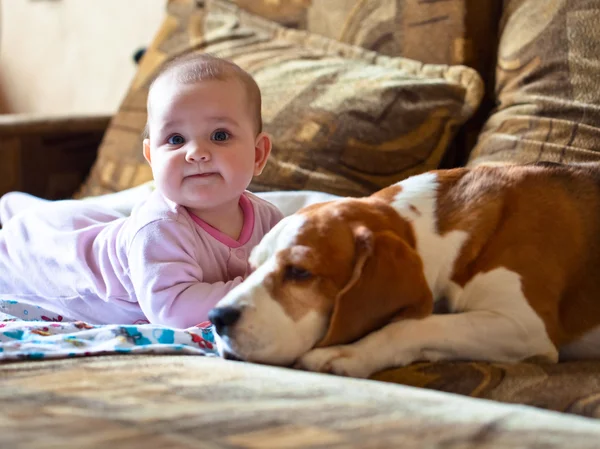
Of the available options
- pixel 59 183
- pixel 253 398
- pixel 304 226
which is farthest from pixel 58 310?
pixel 59 183

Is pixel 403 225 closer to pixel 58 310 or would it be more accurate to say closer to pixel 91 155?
pixel 58 310

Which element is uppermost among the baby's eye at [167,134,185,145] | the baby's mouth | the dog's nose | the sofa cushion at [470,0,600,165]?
the sofa cushion at [470,0,600,165]

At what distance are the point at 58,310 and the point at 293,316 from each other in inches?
27.8

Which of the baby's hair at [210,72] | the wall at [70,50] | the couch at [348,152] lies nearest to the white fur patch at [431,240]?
the couch at [348,152]

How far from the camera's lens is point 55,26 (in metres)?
3.85

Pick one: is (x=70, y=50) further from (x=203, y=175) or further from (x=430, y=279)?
(x=430, y=279)

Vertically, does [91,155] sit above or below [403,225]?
below

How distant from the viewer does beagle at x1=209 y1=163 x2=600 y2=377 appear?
1135mm

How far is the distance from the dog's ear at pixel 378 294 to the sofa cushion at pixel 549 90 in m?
0.69

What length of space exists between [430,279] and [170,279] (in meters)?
0.47

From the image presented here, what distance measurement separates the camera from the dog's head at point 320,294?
3.71 ft

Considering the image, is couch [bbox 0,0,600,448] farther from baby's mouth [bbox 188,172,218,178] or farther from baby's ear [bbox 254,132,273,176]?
baby's mouth [bbox 188,172,218,178]

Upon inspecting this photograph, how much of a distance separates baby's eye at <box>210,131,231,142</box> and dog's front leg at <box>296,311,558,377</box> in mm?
550

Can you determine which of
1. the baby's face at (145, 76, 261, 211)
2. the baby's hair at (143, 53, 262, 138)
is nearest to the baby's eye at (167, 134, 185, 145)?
the baby's face at (145, 76, 261, 211)
